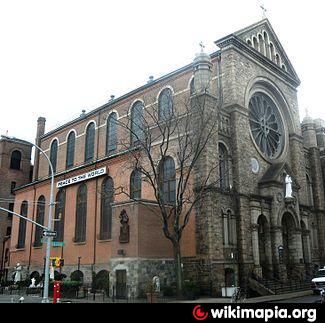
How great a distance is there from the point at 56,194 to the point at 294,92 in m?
27.8

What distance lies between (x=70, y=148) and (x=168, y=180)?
2072 cm

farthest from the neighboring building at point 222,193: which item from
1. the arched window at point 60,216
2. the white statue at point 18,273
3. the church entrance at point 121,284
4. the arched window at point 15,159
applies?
the arched window at point 15,159

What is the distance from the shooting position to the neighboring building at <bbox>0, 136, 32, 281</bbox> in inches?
2107

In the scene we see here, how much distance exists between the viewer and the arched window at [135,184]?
3416 centimetres

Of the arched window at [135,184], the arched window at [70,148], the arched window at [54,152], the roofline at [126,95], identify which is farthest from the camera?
the arched window at [54,152]

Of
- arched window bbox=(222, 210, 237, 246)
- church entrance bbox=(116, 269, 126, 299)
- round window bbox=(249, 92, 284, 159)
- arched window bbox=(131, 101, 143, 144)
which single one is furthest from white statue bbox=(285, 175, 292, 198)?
church entrance bbox=(116, 269, 126, 299)

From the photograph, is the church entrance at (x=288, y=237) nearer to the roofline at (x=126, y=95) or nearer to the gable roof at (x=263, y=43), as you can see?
the gable roof at (x=263, y=43)

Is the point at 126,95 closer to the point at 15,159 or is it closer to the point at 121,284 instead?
the point at 121,284

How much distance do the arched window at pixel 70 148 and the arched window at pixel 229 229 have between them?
935 inches

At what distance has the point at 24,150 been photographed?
59.9 metres

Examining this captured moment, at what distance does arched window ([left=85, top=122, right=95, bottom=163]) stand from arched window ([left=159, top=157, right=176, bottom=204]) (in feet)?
47.2

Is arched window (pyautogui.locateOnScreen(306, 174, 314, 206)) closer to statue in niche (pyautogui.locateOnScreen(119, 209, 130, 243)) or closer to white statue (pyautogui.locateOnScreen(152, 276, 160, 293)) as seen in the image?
white statue (pyautogui.locateOnScreen(152, 276, 160, 293))
